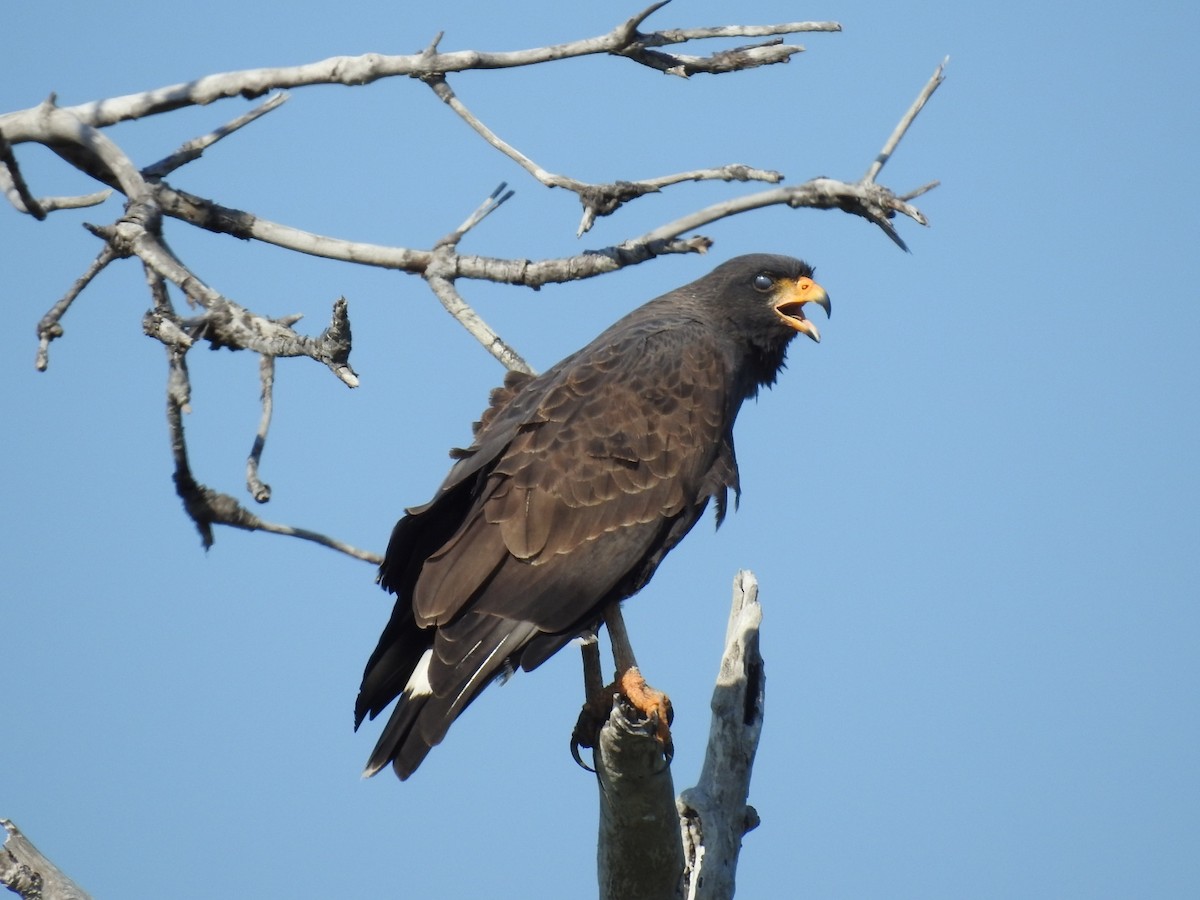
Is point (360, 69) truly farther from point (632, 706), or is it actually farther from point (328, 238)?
point (632, 706)

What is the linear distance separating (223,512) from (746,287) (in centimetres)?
388

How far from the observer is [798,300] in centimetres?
701

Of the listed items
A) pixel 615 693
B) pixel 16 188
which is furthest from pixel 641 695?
pixel 16 188

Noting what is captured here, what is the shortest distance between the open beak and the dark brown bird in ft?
1.61

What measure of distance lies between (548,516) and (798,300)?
6.61 ft

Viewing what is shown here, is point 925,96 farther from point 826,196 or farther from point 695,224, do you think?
point 695,224

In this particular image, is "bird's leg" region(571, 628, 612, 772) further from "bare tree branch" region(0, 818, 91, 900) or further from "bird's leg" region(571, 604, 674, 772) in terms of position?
"bare tree branch" region(0, 818, 91, 900)

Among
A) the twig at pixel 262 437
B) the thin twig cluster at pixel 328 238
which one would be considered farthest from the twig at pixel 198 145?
the twig at pixel 262 437

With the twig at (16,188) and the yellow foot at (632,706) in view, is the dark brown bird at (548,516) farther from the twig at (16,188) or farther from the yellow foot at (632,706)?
the twig at (16,188)

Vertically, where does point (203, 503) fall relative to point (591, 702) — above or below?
below

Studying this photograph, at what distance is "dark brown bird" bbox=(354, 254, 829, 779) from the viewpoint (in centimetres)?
562

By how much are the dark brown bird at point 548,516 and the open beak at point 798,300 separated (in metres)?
0.49

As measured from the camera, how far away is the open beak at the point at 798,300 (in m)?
6.98

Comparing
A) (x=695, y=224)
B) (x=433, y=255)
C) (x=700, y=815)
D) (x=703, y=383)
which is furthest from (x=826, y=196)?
(x=700, y=815)
